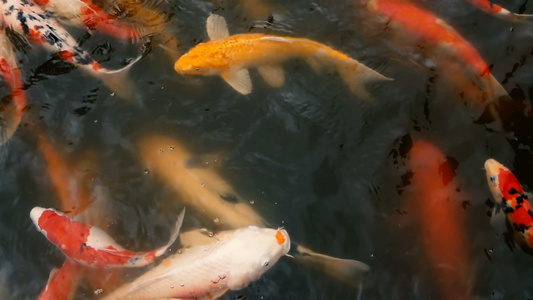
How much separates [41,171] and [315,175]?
73.8 inches

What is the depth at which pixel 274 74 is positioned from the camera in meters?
3.82

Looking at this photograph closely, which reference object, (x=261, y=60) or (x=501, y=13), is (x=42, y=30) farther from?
(x=501, y=13)

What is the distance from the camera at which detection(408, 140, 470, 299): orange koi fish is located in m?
3.21

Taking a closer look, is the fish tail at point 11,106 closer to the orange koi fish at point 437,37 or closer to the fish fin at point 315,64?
the fish fin at point 315,64

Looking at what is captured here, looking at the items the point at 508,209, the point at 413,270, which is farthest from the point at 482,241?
the point at 413,270

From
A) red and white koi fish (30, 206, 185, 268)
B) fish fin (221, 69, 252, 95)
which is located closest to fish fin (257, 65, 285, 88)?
fish fin (221, 69, 252, 95)

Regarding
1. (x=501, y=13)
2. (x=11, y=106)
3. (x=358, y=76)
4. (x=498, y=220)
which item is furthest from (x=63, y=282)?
(x=501, y=13)

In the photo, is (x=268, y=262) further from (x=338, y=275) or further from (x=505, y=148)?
(x=505, y=148)

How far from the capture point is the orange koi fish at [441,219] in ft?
10.5

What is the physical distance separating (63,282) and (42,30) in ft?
6.37

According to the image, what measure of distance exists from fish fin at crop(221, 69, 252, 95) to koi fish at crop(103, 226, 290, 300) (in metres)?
1.07

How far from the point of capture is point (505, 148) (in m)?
3.49

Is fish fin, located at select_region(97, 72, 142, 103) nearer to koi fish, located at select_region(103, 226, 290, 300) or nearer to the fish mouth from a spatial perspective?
the fish mouth

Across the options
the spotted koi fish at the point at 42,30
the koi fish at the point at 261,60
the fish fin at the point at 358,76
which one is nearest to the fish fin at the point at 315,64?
the koi fish at the point at 261,60
